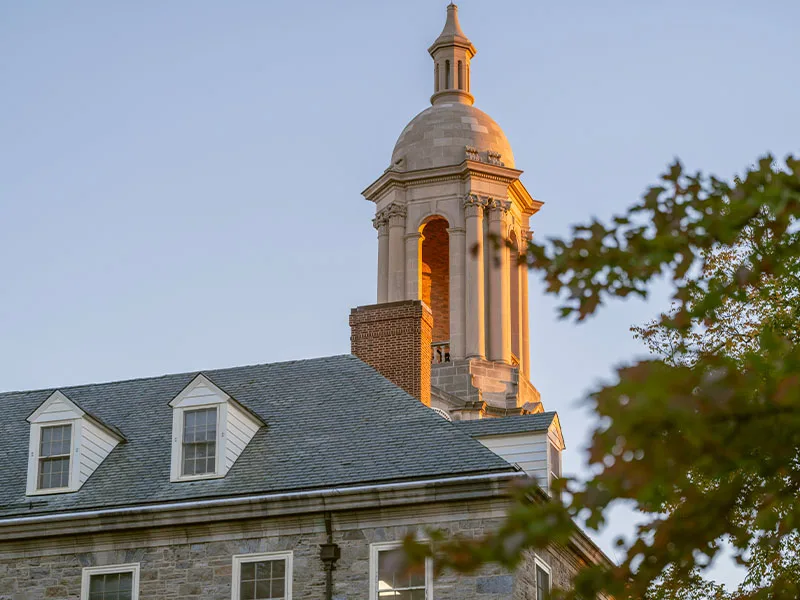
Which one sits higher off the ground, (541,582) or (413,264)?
(413,264)

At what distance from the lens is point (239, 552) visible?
2081 cm

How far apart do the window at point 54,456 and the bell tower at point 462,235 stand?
18.7 metres

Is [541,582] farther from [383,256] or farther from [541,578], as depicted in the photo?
[383,256]

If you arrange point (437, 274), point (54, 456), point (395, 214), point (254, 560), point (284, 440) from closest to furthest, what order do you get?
point (254, 560)
point (284, 440)
point (54, 456)
point (395, 214)
point (437, 274)

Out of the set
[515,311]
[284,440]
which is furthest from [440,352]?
[284,440]

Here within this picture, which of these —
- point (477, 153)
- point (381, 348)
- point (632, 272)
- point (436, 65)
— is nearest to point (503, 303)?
point (477, 153)

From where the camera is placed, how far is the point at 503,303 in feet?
141

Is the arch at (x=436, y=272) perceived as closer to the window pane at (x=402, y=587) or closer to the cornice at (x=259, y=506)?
the cornice at (x=259, y=506)

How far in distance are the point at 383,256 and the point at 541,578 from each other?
24361 millimetres

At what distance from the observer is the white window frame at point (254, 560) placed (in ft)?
66.8

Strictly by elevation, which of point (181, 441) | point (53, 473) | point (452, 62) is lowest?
point (53, 473)

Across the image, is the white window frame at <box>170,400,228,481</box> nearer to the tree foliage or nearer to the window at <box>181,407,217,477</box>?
the window at <box>181,407,217,477</box>

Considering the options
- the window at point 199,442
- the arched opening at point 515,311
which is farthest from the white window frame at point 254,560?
the arched opening at point 515,311

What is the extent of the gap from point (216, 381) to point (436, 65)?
24319 mm
